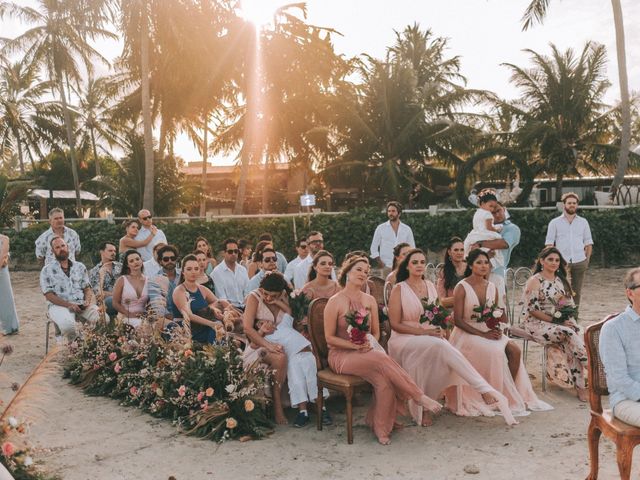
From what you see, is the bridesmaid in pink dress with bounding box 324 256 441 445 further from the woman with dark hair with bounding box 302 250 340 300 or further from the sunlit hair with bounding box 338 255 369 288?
the woman with dark hair with bounding box 302 250 340 300

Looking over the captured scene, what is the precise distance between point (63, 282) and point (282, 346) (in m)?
3.79

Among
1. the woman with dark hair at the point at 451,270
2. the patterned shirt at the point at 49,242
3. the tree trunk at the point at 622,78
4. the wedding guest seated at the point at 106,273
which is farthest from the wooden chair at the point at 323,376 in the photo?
the tree trunk at the point at 622,78

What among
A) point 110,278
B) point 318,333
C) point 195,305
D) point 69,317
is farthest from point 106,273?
point 318,333

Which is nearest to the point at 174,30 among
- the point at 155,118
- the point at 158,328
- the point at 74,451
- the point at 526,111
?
the point at 155,118

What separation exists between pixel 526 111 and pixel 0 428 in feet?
88.6

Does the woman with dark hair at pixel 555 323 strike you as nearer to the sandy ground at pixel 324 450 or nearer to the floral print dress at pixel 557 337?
the floral print dress at pixel 557 337

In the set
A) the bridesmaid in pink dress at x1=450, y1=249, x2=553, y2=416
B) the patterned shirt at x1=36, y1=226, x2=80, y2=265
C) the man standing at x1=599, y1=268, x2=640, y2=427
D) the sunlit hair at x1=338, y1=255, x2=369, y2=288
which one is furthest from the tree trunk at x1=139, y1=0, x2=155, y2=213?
the man standing at x1=599, y1=268, x2=640, y2=427

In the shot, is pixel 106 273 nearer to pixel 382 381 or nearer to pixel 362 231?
pixel 382 381

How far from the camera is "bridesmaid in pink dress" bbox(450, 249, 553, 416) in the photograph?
5.74 metres

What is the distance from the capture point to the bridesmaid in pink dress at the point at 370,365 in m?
5.11

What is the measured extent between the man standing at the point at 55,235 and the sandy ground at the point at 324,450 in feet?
11.8

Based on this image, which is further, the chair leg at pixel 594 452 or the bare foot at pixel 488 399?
the bare foot at pixel 488 399

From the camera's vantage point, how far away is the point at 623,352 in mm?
3725

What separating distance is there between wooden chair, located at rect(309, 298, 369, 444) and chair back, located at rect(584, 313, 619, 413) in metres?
1.82
